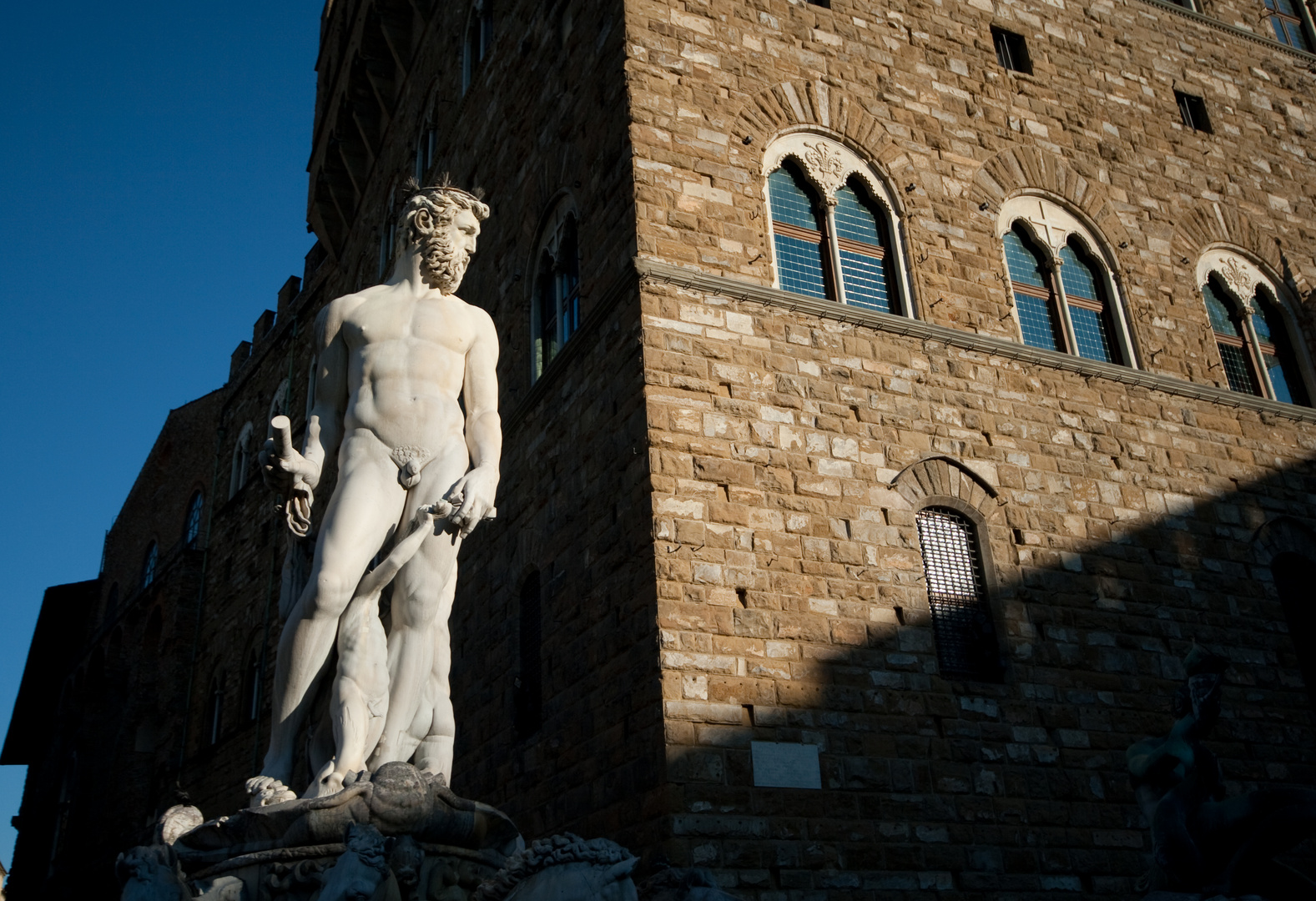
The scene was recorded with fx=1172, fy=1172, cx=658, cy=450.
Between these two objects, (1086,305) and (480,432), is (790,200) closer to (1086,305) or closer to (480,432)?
(1086,305)

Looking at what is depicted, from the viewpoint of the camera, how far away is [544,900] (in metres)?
3.24

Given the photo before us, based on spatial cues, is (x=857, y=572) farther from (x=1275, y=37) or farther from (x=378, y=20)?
(x=378, y=20)

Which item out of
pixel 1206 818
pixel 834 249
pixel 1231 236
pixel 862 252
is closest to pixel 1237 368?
pixel 1231 236

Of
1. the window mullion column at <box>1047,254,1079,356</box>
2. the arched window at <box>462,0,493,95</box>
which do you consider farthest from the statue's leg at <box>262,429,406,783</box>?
the arched window at <box>462,0,493,95</box>

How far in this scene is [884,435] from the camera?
955 cm

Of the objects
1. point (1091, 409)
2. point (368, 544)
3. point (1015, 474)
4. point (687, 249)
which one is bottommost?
point (368, 544)

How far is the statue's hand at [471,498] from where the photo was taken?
488 centimetres

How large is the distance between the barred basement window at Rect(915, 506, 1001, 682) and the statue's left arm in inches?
185

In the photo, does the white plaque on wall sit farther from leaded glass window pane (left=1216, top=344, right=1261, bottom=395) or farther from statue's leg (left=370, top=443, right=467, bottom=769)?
leaded glass window pane (left=1216, top=344, right=1261, bottom=395)

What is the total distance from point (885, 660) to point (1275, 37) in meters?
11.2

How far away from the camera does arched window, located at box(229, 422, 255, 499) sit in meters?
24.0

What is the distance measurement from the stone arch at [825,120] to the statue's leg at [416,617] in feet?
20.8

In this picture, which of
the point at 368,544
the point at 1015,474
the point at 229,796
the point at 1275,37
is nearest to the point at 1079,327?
the point at 1015,474

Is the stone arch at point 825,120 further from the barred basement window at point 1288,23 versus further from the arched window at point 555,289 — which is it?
the barred basement window at point 1288,23
